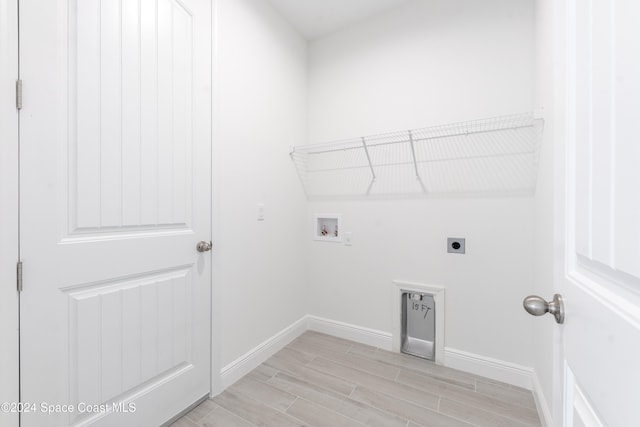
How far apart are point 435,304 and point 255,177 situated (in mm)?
1625

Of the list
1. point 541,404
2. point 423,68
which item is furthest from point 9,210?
point 541,404

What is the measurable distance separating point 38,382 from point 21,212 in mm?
643

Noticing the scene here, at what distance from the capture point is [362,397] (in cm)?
165

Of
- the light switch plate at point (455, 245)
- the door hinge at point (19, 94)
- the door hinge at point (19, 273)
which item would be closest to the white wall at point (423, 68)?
the light switch plate at point (455, 245)

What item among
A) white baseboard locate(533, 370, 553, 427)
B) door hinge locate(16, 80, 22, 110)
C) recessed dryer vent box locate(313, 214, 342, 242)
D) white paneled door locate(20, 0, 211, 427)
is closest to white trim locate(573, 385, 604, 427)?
white baseboard locate(533, 370, 553, 427)

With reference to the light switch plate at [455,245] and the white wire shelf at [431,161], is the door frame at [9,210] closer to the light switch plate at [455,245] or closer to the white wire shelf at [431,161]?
the white wire shelf at [431,161]

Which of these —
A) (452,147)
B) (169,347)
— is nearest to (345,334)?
(169,347)

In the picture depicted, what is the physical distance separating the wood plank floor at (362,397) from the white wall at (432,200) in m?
0.26

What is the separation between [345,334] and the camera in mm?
2379

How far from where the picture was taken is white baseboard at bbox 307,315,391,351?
2.21 metres

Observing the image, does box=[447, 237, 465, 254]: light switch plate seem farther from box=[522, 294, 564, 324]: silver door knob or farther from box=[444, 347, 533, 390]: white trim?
box=[522, 294, 564, 324]: silver door knob

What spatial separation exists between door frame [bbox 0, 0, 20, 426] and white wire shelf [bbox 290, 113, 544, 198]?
167cm

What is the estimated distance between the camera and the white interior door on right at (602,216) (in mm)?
358

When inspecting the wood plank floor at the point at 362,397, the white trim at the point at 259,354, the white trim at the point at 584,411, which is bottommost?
the wood plank floor at the point at 362,397
